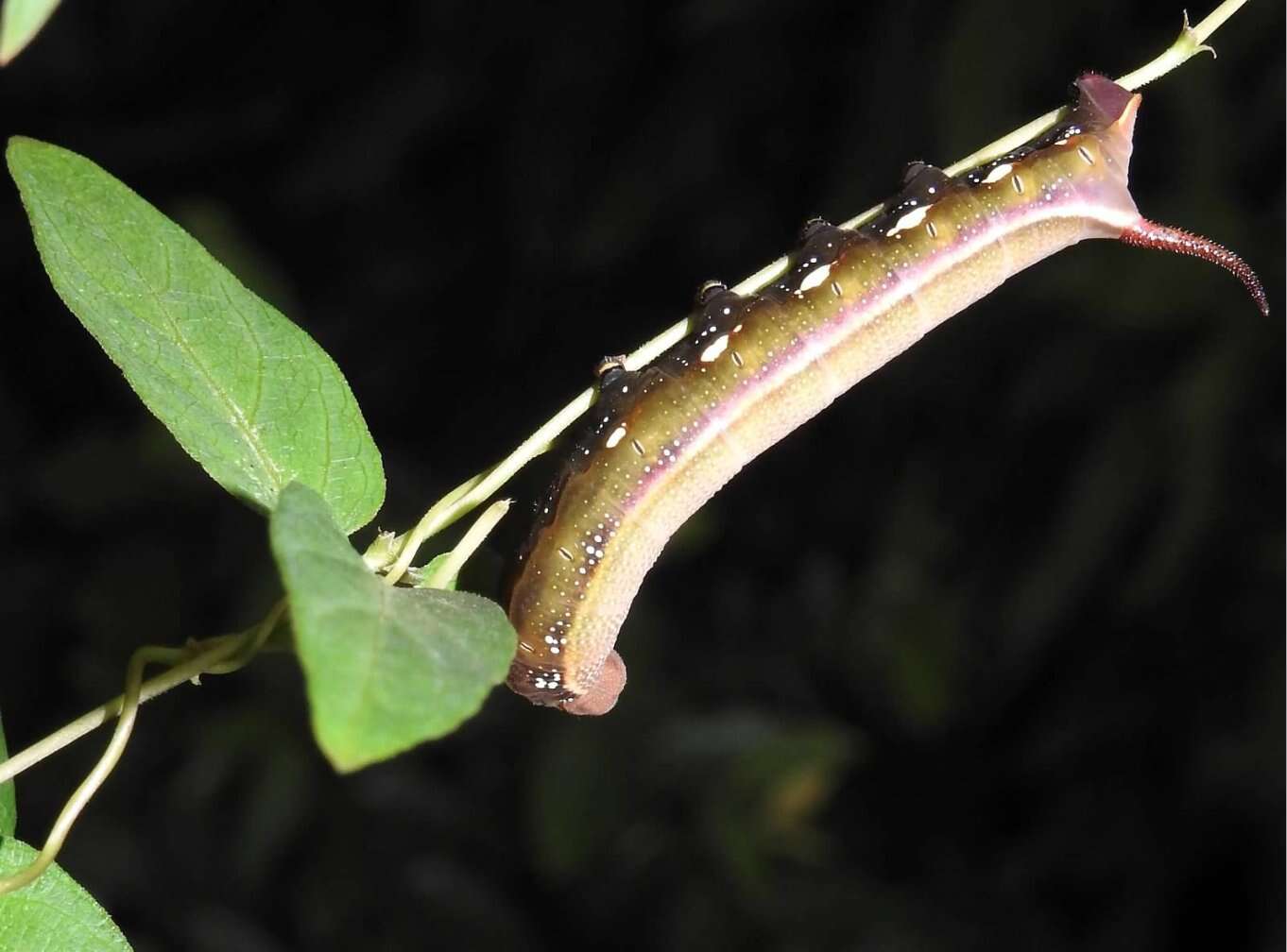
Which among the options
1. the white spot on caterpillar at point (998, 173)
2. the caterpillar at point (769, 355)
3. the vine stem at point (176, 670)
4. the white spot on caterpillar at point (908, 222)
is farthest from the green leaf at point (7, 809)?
the white spot on caterpillar at point (998, 173)

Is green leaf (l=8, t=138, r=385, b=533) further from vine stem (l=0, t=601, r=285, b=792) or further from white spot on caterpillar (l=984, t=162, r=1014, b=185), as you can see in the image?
white spot on caterpillar (l=984, t=162, r=1014, b=185)

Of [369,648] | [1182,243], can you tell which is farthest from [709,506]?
[369,648]

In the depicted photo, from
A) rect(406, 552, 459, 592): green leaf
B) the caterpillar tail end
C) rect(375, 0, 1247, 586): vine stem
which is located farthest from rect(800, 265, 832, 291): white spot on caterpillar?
rect(406, 552, 459, 592): green leaf

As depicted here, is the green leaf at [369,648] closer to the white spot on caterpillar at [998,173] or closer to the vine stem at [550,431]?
the vine stem at [550,431]

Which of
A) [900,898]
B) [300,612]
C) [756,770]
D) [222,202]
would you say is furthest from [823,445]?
[300,612]

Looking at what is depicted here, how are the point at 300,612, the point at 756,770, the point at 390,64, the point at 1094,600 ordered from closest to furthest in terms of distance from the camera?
the point at 300,612, the point at 756,770, the point at 1094,600, the point at 390,64

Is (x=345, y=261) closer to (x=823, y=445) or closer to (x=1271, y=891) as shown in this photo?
(x=823, y=445)
